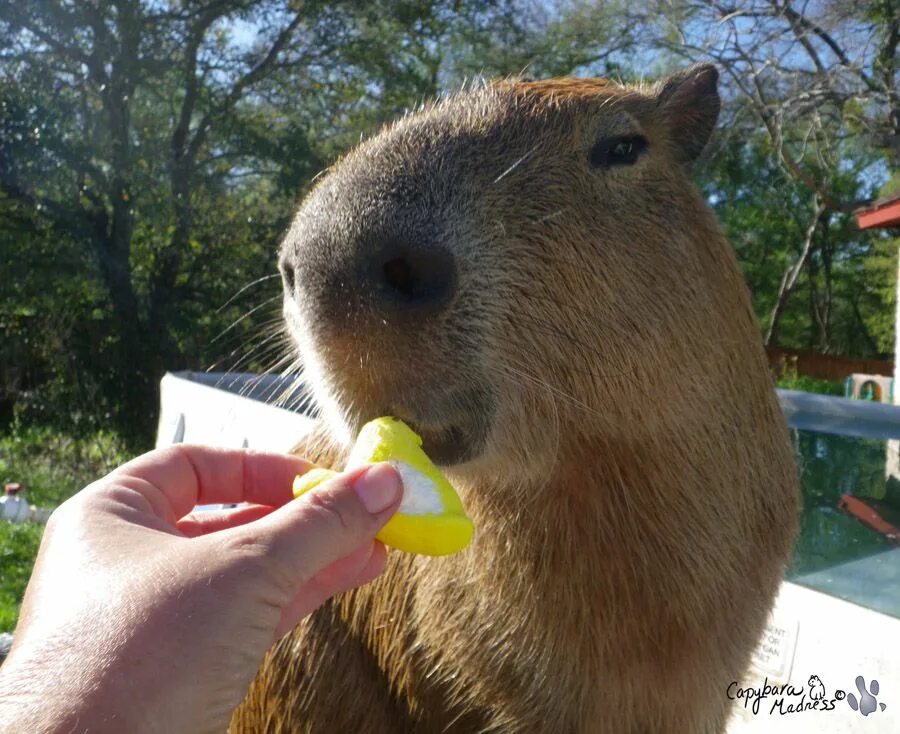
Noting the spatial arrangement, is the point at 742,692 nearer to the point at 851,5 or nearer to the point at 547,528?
the point at 547,528

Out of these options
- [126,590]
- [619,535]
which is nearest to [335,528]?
[126,590]

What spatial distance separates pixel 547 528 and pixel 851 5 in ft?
42.0

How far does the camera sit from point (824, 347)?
953 inches

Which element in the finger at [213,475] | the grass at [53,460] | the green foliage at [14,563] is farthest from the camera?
the grass at [53,460]

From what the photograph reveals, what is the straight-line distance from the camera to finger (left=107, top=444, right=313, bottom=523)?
1.48 m

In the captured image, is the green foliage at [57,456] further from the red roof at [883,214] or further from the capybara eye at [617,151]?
the red roof at [883,214]

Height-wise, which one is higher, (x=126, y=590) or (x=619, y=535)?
(x=126, y=590)

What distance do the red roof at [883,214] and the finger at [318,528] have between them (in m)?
8.93

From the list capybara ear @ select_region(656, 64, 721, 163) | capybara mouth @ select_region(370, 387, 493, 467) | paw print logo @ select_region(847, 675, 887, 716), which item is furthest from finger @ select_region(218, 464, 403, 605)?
paw print logo @ select_region(847, 675, 887, 716)

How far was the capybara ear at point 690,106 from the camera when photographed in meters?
1.89

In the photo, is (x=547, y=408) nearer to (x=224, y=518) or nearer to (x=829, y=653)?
(x=224, y=518)

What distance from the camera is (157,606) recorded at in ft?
3.22

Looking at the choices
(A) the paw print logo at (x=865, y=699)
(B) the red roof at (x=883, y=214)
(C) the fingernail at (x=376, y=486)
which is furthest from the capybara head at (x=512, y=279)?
(B) the red roof at (x=883, y=214)

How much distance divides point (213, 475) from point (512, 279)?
74cm
